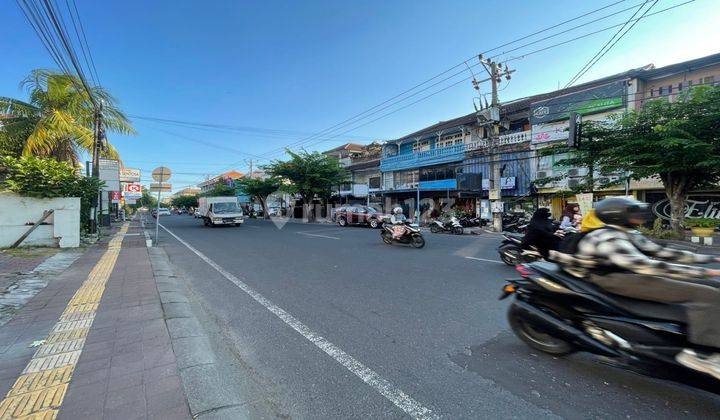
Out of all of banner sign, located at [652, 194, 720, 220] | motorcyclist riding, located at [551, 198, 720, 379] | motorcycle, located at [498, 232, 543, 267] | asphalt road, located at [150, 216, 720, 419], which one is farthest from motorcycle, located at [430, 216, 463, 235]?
motorcyclist riding, located at [551, 198, 720, 379]

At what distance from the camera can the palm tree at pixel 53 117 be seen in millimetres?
13422

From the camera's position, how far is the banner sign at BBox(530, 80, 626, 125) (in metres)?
19.4

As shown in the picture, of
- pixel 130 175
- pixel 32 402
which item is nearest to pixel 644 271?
pixel 32 402

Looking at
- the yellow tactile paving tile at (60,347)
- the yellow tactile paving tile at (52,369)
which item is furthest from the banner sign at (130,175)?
the yellow tactile paving tile at (60,347)

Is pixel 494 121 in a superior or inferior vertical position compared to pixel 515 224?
superior

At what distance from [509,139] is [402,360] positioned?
2415cm

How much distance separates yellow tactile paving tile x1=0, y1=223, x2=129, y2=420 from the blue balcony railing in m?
25.7

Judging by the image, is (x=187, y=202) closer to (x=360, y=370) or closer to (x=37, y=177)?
(x=37, y=177)

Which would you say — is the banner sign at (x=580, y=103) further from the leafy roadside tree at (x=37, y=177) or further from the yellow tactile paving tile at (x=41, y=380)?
the leafy roadside tree at (x=37, y=177)

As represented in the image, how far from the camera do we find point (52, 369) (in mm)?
2982

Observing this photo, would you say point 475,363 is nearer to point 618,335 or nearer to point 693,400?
point 618,335

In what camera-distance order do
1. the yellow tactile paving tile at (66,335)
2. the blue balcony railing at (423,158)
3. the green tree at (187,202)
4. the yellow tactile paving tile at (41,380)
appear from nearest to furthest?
the yellow tactile paving tile at (41,380) < the yellow tactile paving tile at (66,335) < the blue balcony railing at (423,158) < the green tree at (187,202)

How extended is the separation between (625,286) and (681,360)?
1.86 ft

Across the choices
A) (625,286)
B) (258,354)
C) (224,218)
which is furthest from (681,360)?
(224,218)
